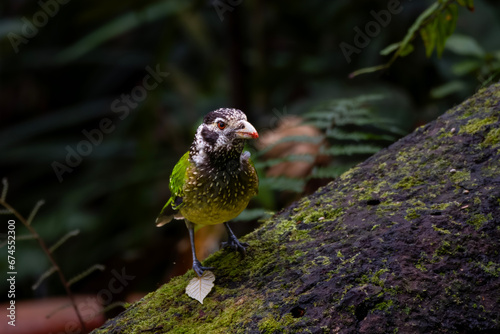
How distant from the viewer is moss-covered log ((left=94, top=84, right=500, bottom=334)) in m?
1.63

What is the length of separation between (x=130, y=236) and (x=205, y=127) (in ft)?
13.0

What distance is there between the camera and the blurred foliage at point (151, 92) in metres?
4.94

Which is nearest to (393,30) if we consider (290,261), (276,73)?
(276,73)

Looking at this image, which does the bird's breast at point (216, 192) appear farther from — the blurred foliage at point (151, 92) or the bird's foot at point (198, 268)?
the blurred foliage at point (151, 92)

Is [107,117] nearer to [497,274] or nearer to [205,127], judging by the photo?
[205,127]

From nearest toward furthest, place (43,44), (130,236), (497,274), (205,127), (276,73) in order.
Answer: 1. (497,274)
2. (205,127)
3. (130,236)
4. (276,73)
5. (43,44)

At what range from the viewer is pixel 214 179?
7.14ft

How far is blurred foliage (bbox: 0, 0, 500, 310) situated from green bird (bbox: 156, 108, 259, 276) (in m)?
1.10

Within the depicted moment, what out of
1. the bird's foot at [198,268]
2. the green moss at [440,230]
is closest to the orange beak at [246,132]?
the bird's foot at [198,268]

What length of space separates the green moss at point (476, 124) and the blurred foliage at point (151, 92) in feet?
3.70

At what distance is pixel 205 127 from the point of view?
2146 millimetres
